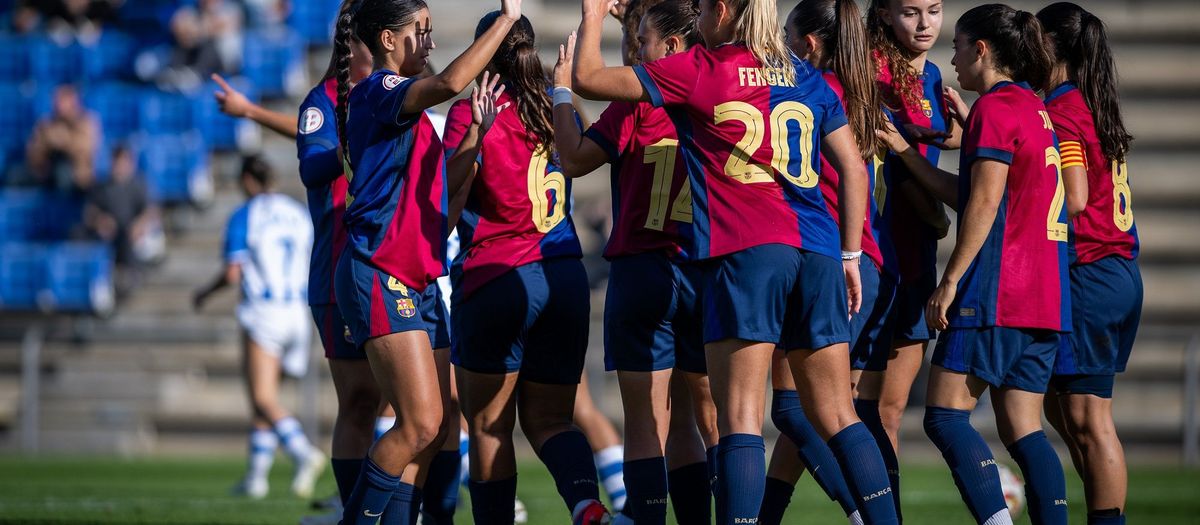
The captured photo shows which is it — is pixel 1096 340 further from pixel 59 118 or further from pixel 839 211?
pixel 59 118

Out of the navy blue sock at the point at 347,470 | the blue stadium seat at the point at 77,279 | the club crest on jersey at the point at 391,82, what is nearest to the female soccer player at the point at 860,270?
the club crest on jersey at the point at 391,82

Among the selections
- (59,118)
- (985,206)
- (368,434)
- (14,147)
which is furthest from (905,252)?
(14,147)

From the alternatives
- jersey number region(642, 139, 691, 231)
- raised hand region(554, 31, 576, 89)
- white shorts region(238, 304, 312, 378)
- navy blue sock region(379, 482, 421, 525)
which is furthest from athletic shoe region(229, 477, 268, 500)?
raised hand region(554, 31, 576, 89)

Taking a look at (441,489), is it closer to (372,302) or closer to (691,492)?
(691,492)

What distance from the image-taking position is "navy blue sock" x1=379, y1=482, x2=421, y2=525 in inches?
198

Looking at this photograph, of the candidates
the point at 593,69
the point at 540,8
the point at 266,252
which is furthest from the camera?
the point at 540,8

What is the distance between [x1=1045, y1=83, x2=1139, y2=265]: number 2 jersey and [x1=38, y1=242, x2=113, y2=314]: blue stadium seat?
12666 millimetres

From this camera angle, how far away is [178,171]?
1650cm

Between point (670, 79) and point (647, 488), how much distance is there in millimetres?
1589

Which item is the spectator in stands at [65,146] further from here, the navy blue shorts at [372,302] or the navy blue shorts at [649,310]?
the navy blue shorts at [649,310]

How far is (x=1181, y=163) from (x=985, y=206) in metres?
11.0

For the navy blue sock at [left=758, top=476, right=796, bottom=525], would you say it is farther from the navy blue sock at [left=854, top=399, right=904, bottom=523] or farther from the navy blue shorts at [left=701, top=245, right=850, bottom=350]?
the navy blue shorts at [left=701, top=245, right=850, bottom=350]

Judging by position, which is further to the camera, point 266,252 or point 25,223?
point 25,223

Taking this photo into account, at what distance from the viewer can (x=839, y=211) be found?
15.7 ft
